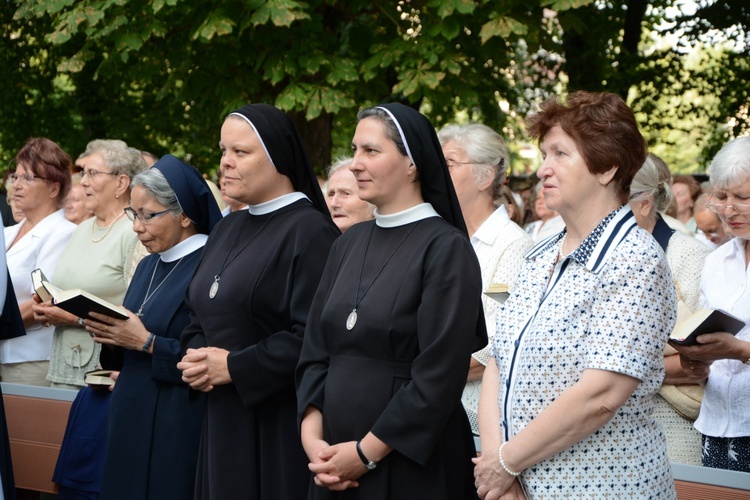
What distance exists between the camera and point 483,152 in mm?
4762

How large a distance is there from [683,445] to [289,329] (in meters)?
1.89

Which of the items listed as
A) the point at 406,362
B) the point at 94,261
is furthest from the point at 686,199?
the point at 406,362

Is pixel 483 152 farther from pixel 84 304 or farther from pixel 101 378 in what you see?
pixel 101 378

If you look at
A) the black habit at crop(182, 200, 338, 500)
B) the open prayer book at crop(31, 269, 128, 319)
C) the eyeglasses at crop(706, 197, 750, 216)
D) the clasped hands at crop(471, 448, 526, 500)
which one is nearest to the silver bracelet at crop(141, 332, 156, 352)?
the open prayer book at crop(31, 269, 128, 319)

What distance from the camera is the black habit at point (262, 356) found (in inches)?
154

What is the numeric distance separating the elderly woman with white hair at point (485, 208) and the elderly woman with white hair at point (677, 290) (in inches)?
23.2

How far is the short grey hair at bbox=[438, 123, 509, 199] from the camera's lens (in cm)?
477

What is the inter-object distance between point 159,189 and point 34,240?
81.9 inches

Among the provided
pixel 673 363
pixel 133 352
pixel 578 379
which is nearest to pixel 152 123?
pixel 133 352

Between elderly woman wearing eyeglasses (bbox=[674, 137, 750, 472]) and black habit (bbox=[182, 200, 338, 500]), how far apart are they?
5.02ft

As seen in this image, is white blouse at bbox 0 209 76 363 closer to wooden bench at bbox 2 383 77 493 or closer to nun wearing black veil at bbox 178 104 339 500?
wooden bench at bbox 2 383 77 493

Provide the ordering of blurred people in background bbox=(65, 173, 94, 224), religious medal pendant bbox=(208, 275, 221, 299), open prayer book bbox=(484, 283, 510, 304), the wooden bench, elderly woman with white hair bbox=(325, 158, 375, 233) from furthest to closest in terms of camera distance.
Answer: blurred people in background bbox=(65, 173, 94, 224)
the wooden bench
elderly woman with white hair bbox=(325, 158, 375, 233)
religious medal pendant bbox=(208, 275, 221, 299)
open prayer book bbox=(484, 283, 510, 304)

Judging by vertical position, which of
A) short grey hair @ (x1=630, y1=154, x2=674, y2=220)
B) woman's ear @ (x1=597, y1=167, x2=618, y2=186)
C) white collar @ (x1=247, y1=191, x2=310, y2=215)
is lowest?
short grey hair @ (x1=630, y1=154, x2=674, y2=220)

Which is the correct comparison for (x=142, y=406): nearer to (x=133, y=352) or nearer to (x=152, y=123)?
(x=133, y=352)
